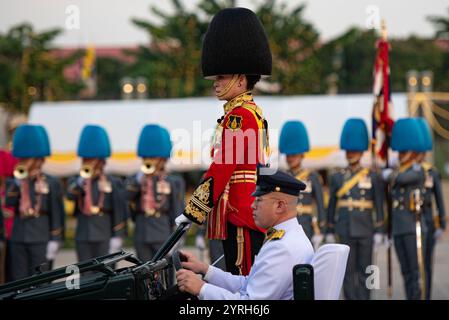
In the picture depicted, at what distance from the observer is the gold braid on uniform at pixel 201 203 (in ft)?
16.8

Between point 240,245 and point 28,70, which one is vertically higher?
point 28,70

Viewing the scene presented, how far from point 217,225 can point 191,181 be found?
67.3 feet

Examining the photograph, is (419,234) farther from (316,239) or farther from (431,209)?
(316,239)

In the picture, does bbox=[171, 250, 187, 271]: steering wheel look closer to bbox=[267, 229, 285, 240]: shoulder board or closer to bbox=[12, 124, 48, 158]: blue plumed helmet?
bbox=[267, 229, 285, 240]: shoulder board

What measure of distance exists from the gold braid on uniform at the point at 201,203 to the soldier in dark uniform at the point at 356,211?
451 centimetres

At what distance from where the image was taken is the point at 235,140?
5.30 metres

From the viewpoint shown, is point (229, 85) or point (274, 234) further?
point (229, 85)

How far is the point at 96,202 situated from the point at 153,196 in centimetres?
57

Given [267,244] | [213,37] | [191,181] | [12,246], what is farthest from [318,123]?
[267,244]

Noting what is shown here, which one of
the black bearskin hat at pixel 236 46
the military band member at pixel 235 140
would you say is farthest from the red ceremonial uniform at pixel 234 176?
the black bearskin hat at pixel 236 46

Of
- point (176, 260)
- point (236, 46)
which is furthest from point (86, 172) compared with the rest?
point (176, 260)

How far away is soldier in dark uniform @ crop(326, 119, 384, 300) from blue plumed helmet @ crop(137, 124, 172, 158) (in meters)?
1.70

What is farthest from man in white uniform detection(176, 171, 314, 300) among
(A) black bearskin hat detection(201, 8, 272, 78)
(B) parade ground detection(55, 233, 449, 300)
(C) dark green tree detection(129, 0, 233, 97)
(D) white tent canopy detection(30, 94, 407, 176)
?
(C) dark green tree detection(129, 0, 233, 97)
